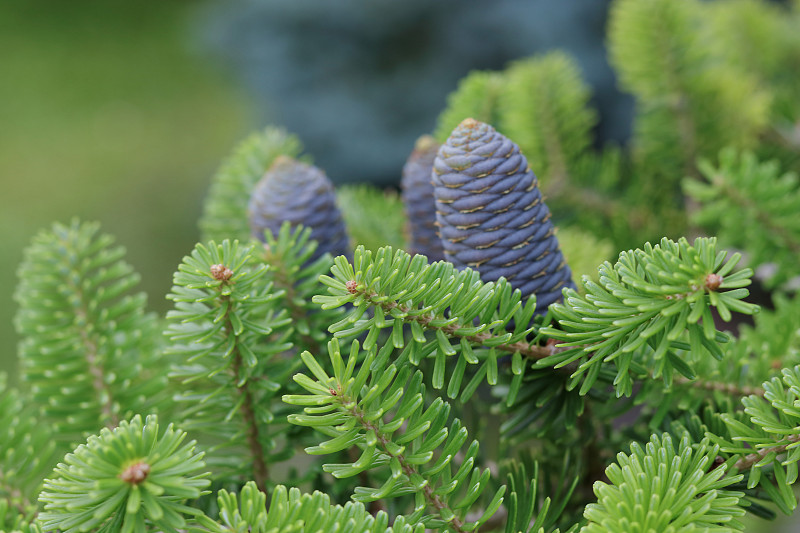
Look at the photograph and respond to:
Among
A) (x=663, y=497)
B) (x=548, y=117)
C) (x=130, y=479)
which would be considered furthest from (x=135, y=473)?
(x=548, y=117)

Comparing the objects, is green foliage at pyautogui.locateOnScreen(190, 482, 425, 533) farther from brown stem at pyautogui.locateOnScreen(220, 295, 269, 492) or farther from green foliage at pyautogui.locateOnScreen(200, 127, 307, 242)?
green foliage at pyautogui.locateOnScreen(200, 127, 307, 242)

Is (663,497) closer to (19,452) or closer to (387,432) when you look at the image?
(387,432)

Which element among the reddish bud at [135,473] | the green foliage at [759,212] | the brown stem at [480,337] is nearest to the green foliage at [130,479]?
the reddish bud at [135,473]

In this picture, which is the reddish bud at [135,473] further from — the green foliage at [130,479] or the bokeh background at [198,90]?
the bokeh background at [198,90]

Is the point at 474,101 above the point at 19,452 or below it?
above

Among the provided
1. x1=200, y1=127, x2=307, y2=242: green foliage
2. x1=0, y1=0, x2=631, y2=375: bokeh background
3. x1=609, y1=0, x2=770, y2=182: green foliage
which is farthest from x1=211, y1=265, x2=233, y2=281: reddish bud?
x1=0, y1=0, x2=631, y2=375: bokeh background

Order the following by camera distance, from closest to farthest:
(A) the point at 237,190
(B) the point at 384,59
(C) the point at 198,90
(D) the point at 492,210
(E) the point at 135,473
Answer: (E) the point at 135,473 < (D) the point at 492,210 < (A) the point at 237,190 < (B) the point at 384,59 < (C) the point at 198,90
